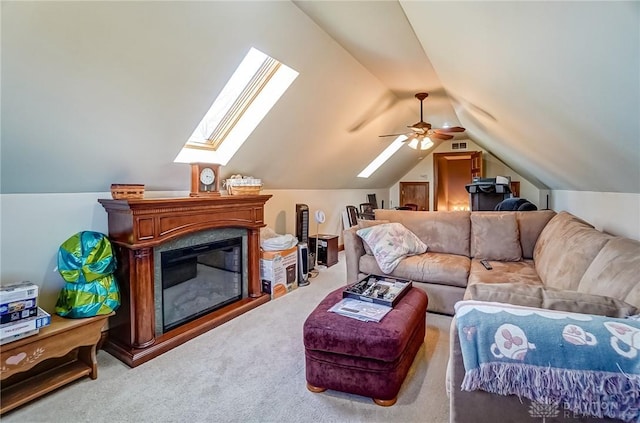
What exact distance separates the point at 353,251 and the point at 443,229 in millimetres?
1035

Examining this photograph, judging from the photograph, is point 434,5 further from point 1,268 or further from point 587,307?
point 1,268

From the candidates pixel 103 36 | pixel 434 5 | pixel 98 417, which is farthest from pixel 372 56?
pixel 98 417

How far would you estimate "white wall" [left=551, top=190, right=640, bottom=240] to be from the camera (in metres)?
2.30

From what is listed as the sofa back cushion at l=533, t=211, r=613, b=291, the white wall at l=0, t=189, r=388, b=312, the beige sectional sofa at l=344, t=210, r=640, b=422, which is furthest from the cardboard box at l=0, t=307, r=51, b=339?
the sofa back cushion at l=533, t=211, r=613, b=291

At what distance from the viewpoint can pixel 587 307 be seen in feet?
4.18

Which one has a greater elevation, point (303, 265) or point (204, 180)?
point (204, 180)

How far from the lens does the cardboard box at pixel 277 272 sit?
3.51 m

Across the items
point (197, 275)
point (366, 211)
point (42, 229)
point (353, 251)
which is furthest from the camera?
point (366, 211)

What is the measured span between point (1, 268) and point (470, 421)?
2728mm

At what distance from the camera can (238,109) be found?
3146 millimetres

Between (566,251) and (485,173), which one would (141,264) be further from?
(485,173)

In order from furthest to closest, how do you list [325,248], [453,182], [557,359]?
1. [453,182]
2. [325,248]
3. [557,359]

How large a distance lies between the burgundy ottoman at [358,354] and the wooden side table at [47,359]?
1.41m

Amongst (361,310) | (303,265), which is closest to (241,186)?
(303,265)
